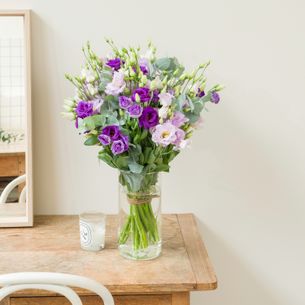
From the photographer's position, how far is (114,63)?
153cm

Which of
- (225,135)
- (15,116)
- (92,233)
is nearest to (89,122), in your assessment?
(92,233)

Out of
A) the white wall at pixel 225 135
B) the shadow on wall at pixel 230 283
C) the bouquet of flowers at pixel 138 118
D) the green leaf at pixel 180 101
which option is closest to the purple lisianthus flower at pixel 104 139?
the bouquet of flowers at pixel 138 118

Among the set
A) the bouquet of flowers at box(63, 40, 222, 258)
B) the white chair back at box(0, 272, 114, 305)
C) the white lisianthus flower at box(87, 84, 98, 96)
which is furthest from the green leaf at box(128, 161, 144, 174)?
the white chair back at box(0, 272, 114, 305)

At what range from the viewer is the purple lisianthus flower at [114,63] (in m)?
1.53

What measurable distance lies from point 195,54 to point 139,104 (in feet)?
1.65

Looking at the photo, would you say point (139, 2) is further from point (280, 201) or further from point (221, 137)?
point (280, 201)

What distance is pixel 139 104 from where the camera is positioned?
1481 millimetres

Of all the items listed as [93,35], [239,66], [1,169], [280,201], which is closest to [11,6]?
[93,35]

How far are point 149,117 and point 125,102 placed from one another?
0.07 metres

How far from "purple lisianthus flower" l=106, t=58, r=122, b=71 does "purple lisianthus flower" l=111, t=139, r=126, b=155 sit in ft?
0.68

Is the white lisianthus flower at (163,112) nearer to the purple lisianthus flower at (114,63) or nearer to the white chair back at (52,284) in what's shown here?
the purple lisianthus flower at (114,63)

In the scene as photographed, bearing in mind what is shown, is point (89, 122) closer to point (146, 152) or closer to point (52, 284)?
point (146, 152)

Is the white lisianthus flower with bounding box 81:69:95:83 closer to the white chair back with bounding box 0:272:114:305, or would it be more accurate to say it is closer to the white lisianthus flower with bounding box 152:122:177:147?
the white lisianthus flower with bounding box 152:122:177:147

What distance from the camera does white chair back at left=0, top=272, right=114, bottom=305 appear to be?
4.27 ft
